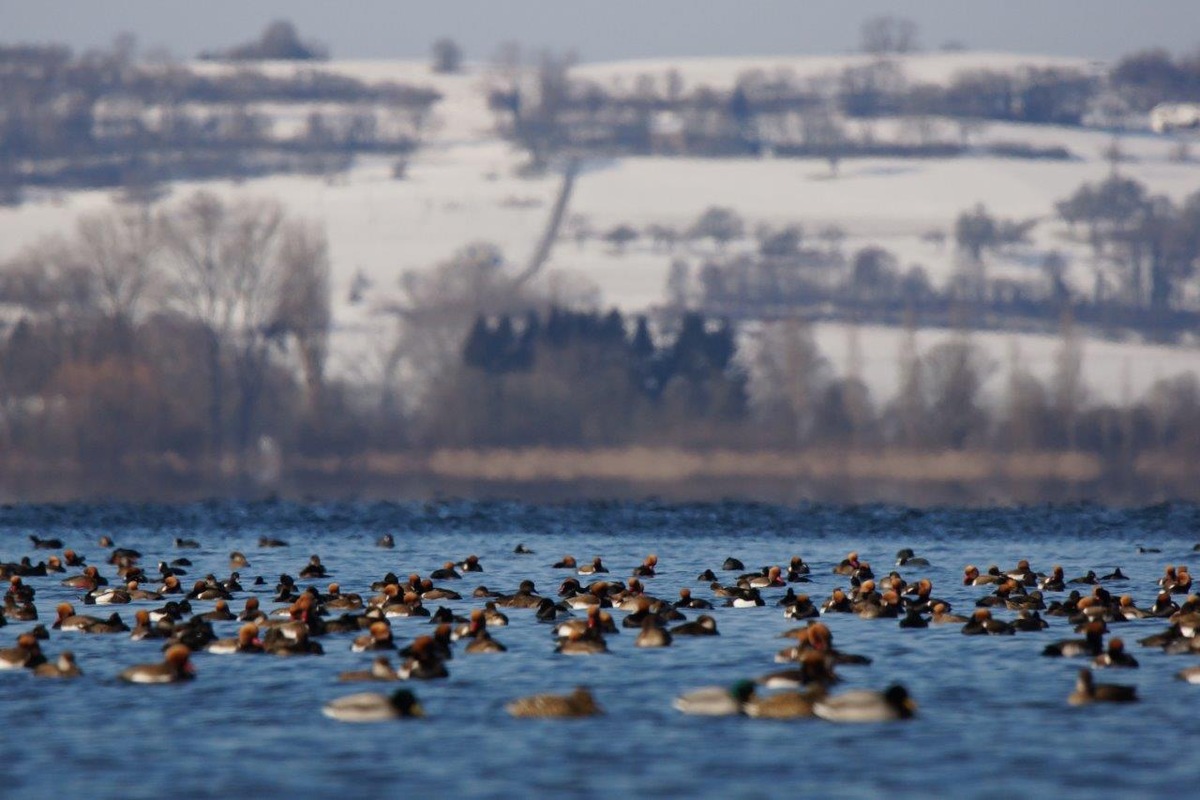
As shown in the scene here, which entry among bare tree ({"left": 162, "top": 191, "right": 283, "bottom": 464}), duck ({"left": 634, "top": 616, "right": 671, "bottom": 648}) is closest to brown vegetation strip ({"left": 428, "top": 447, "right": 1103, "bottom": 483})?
bare tree ({"left": 162, "top": 191, "right": 283, "bottom": 464})

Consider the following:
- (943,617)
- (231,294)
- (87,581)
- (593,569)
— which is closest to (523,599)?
(943,617)

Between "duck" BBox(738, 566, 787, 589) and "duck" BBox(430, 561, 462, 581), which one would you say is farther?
"duck" BBox(430, 561, 462, 581)

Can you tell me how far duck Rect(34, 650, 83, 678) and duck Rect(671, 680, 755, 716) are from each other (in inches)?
380

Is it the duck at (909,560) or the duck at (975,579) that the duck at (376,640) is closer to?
the duck at (975,579)

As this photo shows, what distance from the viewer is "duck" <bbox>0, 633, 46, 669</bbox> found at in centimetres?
3123

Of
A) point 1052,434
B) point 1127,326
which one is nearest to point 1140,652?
point 1052,434

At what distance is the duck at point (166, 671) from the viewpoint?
98.4 ft

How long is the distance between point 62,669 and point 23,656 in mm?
1003

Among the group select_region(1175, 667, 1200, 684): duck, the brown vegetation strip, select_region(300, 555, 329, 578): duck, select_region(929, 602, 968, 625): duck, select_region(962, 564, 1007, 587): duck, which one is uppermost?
select_region(1175, 667, 1200, 684): duck

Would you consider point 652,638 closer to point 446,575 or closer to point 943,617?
point 943,617

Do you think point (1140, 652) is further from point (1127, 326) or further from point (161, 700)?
point (1127, 326)

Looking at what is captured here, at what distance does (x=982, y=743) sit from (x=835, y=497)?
7997cm

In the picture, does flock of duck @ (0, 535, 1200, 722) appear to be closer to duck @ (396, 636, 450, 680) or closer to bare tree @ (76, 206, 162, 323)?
duck @ (396, 636, 450, 680)

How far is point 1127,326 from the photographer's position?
177 meters
